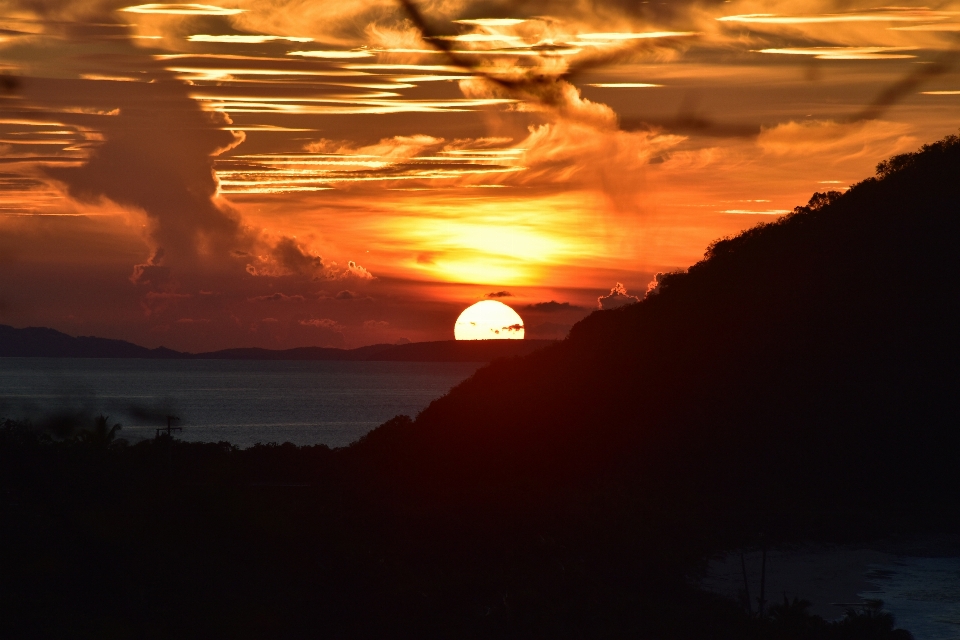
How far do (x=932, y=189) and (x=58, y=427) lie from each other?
143 feet

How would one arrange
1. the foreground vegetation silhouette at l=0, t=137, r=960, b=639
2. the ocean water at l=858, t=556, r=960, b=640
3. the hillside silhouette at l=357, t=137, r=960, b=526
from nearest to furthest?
1. the foreground vegetation silhouette at l=0, t=137, r=960, b=639
2. the ocean water at l=858, t=556, r=960, b=640
3. the hillside silhouette at l=357, t=137, r=960, b=526

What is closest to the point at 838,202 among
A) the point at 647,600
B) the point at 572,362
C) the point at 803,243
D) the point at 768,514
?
the point at 803,243

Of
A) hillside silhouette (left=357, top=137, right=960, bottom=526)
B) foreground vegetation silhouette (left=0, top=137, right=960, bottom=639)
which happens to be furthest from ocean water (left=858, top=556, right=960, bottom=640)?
hillside silhouette (left=357, top=137, right=960, bottom=526)

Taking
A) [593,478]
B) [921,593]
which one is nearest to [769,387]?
[593,478]

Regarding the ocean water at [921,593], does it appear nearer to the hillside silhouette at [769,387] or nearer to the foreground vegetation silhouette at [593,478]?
the foreground vegetation silhouette at [593,478]

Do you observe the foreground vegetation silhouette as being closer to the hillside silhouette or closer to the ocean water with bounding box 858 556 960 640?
the hillside silhouette

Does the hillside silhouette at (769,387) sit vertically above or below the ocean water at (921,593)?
above

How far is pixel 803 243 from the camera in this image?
156ft

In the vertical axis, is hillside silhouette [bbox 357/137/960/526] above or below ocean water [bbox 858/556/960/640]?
above

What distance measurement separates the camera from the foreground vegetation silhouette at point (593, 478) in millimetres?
13969

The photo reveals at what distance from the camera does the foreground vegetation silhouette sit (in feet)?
45.8

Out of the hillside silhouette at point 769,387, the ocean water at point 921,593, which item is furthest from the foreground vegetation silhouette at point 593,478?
the ocean water at point 921,593

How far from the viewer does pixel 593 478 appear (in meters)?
36.1

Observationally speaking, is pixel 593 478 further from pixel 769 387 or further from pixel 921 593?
pixel 921 593
